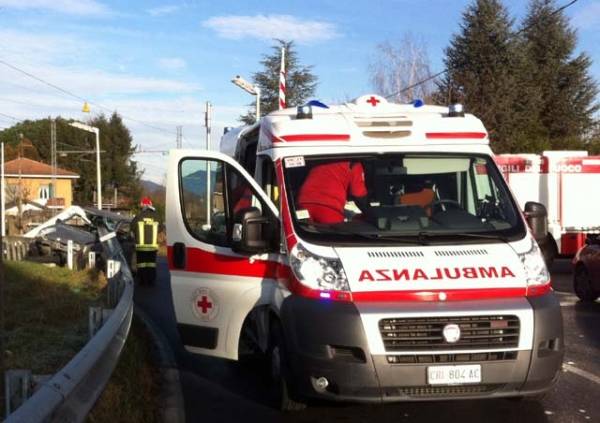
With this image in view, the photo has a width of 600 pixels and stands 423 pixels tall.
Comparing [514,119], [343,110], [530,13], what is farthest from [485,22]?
[343,110]

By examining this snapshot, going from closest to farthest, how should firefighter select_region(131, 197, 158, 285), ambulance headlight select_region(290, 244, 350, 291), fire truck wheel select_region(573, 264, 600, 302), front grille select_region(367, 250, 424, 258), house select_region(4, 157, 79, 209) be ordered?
ambulance headlight select_region(290, 244, 350, 291), front grille select_region(367, 250, 424, 258), fire truck wheel select_region(573, 264, 600, 302), firefighter select_region(131, 197, 158, 285), house select_region(4, 157, 79, 209)

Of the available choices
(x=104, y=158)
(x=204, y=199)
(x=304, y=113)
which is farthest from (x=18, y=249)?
(x=104, y=158)

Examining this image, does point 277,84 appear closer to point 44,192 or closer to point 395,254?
point 395,254

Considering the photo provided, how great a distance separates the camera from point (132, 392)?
20.9ft

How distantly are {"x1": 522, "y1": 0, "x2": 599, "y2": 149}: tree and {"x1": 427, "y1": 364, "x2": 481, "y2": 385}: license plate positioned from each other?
126 ft

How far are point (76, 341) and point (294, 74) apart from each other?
75.8 feet

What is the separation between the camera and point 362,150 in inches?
243

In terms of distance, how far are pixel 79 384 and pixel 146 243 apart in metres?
11.1

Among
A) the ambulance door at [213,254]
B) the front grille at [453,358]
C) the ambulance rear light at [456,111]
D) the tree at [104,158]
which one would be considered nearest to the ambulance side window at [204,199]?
the ambulance door at [213,254]

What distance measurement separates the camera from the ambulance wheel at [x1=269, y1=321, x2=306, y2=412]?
5.40 metres

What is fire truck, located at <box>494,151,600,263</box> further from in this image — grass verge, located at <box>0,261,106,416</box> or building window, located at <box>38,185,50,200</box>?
building window, located at <box>38,185,50,200</box>

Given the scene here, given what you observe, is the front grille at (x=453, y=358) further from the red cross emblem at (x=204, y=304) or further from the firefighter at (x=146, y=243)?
the firefighter at (x=146, y=243)

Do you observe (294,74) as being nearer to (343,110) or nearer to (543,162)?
(543,162)

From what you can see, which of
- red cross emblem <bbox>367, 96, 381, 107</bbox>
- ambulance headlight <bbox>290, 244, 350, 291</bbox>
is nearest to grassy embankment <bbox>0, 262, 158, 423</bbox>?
ambulance headlight <bbox>290, 244, 350, 291</bbox>
